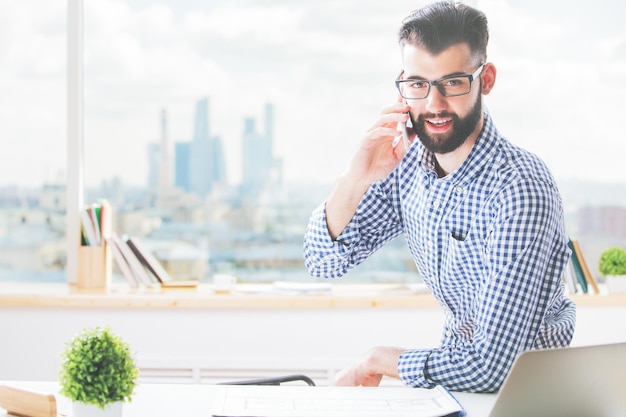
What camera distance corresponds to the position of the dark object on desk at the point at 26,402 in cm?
166

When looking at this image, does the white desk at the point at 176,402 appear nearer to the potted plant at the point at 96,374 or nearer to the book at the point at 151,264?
the potted plant at the point at 96,374

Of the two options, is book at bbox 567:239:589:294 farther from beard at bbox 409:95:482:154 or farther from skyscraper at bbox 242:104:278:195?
beard at bbox 409:95:482:154

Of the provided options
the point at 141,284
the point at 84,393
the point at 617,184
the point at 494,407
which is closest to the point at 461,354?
the point at 494,407

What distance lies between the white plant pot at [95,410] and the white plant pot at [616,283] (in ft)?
8.86

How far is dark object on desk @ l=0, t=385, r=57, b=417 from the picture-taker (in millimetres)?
1664

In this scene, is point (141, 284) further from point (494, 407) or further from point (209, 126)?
point (494, 407)

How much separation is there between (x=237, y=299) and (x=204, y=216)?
559 millimetres

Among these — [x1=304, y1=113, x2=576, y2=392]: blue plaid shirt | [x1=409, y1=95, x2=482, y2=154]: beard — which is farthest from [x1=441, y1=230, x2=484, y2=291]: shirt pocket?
[x1=409, y1=95, x2=482, y2=154]: beard

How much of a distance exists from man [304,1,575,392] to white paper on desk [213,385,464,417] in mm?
112

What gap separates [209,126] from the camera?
3984 millimetres

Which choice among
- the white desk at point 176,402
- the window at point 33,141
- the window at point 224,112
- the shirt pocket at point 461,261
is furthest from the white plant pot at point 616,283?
the window at point 33,141

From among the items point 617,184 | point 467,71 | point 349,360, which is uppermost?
point 467,71

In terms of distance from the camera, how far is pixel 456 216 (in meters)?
2.12

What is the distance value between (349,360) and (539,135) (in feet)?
4.67
